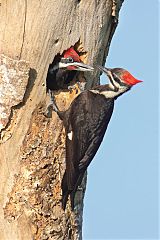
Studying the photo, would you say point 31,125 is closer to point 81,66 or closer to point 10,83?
point 10,83

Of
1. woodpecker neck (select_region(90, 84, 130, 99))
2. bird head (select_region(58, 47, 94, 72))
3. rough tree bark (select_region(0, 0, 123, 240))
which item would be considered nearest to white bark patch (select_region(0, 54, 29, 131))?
rough tree bark (select_region(0, 0, 123, 240))

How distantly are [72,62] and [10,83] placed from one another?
1.47ft

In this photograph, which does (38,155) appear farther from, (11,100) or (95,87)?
(95,87)

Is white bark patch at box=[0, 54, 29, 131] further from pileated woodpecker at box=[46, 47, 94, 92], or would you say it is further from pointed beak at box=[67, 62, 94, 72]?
pointed beak at box=[67, 62, 94, 72]

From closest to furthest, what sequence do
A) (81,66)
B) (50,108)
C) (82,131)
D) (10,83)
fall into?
(10,83)
(50,108)
(82,131)
(81,66)

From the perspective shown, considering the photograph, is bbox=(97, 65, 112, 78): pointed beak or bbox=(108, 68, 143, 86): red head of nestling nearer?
bbox=(108, 68, 143, 86): red head of nestling

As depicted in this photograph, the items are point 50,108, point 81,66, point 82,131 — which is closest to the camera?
point 50,108

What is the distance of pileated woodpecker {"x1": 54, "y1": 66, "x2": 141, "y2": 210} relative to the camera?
13.1 feet

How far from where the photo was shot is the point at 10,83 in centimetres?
390

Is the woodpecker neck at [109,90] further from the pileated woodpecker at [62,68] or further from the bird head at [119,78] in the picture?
the pileated woodpecker at [62,68]

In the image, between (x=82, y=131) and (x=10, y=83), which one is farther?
(x=82, y=131)

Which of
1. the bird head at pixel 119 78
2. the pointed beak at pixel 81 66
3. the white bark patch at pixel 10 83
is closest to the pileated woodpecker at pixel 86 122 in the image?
the bird head at pixel 119 78

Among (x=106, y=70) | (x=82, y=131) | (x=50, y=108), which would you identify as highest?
(x=106, y=70)

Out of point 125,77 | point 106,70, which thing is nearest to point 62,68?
point 106,70
